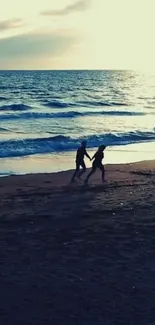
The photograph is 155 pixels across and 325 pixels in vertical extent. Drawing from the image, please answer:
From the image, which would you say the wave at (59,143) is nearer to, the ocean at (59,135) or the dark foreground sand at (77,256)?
the ocean at (59,135)

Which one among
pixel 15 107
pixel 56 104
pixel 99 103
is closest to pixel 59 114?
pixel 15 107

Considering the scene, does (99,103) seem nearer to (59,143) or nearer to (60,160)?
(59,143)

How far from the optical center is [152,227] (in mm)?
11297

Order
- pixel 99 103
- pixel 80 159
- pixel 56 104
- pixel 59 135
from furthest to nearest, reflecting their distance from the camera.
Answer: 1. pixel 99 103
2. pixel 56 104
3. pixel 59 135
4. pixel 80 159

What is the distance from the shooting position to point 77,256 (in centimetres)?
962

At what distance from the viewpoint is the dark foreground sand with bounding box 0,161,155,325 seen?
7.56m

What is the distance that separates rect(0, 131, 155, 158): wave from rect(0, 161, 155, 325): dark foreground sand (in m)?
9.16

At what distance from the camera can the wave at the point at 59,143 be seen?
24.6m

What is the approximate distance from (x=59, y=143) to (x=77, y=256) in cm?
1785

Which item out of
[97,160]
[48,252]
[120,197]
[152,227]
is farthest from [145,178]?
[48,252]

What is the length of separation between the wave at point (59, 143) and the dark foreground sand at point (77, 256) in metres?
9.16

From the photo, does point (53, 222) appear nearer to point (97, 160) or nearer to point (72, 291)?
point (72, 291)

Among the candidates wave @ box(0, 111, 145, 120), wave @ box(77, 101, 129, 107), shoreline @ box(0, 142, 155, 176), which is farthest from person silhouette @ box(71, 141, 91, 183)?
wave @ box(77, 101, 129, 107)

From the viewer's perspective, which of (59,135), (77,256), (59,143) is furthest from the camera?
(59,135)
